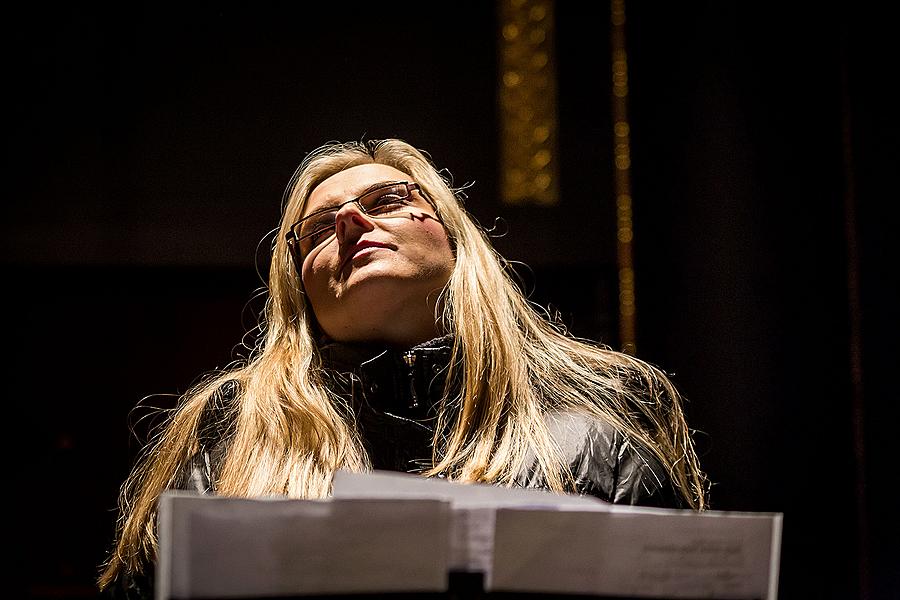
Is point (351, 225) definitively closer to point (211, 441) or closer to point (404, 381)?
point (404, 381)

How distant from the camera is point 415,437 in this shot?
1.40 metres

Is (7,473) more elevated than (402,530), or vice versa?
(402,530)

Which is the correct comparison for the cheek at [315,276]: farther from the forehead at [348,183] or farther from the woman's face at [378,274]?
the forehead at [348,183]

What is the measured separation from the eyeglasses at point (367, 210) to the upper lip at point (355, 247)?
0.24ft

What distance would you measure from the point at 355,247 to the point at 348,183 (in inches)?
7.2

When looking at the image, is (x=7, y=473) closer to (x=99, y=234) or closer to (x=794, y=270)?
Result: (x=99, y=234)

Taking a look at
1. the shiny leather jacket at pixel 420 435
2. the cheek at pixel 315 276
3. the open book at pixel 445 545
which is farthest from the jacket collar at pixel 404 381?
the open book at pixel 445 545

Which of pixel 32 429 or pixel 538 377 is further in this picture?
pixel 32 429

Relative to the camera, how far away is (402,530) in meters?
0.73

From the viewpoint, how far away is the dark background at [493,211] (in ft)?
7.32

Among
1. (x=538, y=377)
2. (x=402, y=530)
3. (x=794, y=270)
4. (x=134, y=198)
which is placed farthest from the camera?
(x=134, y=198)

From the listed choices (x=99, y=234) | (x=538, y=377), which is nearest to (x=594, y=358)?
(x=538, y=377)

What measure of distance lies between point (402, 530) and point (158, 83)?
7.90 feet

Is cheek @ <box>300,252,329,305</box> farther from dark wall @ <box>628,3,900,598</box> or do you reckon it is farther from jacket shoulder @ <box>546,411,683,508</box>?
dark wall @ <box>628,3,900,598</box>
